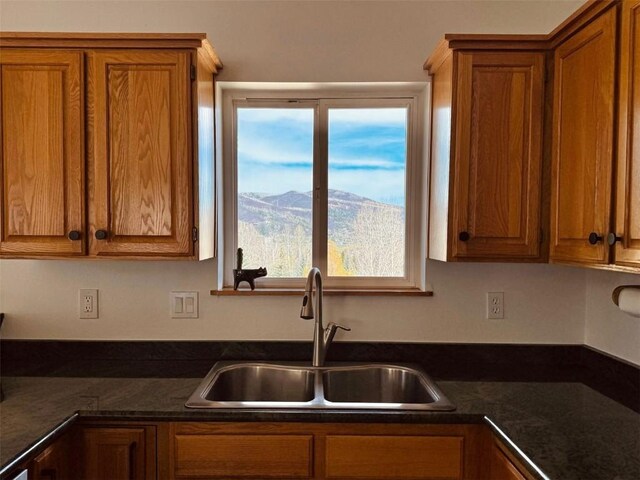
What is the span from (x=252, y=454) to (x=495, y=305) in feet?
4.02

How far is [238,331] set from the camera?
72.2 inches

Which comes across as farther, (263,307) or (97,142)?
(263,307)

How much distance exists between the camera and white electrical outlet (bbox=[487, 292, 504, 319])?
5.98 feet

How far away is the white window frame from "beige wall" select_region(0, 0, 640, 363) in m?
0.10

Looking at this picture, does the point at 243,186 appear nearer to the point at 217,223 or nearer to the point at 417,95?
the point at 217,223

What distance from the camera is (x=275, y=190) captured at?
195 centimetres

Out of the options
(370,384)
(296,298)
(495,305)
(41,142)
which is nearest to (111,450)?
(296,298)

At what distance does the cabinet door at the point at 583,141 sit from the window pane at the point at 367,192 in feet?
2.19

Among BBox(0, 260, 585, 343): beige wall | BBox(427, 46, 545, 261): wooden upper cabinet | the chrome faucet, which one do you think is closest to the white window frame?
BBox(0, 260, 585, 343): beige wall

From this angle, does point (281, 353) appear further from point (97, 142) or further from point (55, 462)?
point (97, 142)

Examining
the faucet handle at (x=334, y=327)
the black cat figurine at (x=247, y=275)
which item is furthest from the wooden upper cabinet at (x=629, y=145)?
the black cat figurine at (x=247, y=275)

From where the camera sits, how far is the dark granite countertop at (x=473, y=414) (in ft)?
3.32

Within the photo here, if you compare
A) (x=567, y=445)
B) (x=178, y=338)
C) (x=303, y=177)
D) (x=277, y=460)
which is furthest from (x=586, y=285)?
(x=178, y=338)

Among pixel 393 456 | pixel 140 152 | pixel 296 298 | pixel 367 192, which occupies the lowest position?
pixel 393 456
